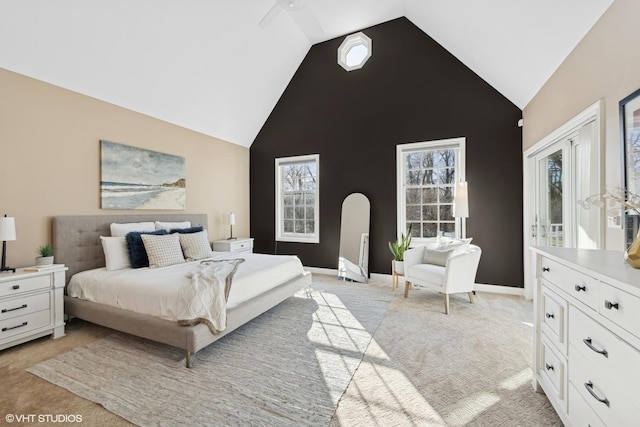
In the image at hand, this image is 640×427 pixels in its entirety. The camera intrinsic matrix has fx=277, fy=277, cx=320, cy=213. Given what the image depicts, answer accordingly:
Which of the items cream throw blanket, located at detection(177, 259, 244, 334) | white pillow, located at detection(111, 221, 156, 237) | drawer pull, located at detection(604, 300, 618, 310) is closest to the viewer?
drawer pull, located at detection(604, 300, 618, 310)

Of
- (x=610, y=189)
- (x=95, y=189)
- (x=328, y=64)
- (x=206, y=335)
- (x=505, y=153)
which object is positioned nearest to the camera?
(x=610, y=189)

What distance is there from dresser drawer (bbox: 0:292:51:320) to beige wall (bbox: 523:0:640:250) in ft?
15.2

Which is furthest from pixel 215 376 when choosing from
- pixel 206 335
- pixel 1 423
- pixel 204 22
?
pixel 204 22

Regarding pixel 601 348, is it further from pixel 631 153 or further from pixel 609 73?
pixel 609 73

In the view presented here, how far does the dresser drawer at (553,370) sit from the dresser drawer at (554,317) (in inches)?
2.7

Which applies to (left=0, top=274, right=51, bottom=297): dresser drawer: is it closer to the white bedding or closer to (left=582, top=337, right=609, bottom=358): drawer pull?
the white bedding

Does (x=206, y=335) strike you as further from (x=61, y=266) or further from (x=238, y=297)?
(x=61, y=266)

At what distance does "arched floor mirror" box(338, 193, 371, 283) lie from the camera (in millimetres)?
4715

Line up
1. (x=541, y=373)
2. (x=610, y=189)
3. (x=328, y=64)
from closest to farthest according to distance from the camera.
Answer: (x=541, y=373), (x=610, y=189), (x=328, y=64)

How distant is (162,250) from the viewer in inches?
126

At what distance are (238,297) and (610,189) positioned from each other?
3.00 meters

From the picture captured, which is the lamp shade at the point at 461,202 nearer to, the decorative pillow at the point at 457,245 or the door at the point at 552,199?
the decorative pillow at the point at 457,245

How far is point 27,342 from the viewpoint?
2551mm

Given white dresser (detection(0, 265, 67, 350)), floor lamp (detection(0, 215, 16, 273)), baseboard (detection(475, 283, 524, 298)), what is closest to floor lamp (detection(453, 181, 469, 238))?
baseboard (detection(475, 283, 524, 298))
